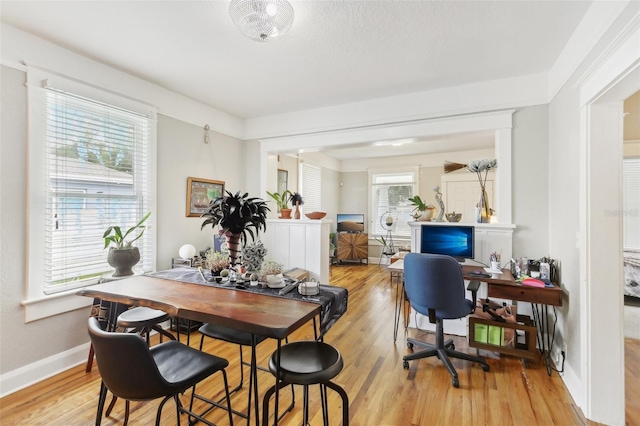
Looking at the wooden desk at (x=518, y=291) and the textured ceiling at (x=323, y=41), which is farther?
the wooden desk at (x=518, y=291)

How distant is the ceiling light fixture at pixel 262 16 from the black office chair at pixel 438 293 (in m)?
1.98

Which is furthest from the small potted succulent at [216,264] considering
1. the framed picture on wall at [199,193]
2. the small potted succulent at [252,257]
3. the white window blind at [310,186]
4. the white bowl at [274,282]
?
the white window blind at [310,186]

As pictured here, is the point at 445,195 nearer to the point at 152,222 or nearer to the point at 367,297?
the point at 367,297

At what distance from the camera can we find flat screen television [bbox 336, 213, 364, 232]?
721 cm

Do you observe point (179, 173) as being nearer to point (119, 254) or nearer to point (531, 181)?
point (119, 254)

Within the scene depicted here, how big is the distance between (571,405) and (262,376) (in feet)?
7.41

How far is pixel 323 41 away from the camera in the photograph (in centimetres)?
235

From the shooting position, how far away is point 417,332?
10.5 feet

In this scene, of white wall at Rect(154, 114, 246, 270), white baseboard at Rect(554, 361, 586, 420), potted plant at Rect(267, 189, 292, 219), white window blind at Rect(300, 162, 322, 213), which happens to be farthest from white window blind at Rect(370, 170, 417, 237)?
white baseboard at Rect(554, 361, 586, 420)

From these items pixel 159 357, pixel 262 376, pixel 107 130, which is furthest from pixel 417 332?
pixel 107 130

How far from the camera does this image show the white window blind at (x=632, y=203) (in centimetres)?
390

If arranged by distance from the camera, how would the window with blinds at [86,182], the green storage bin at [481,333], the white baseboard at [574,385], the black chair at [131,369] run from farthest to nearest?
the green storage bin at [481,333] < the window with blinds at [86,182] < the white baseboard at [574,385] < the black chair at [131,369]

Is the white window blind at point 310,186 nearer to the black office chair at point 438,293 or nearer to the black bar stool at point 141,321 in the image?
the black office chair at point 438,293

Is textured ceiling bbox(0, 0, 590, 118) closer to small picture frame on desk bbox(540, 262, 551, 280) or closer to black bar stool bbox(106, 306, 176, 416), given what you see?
small picture frame on desk bbox(540, 262, 551, 280)
